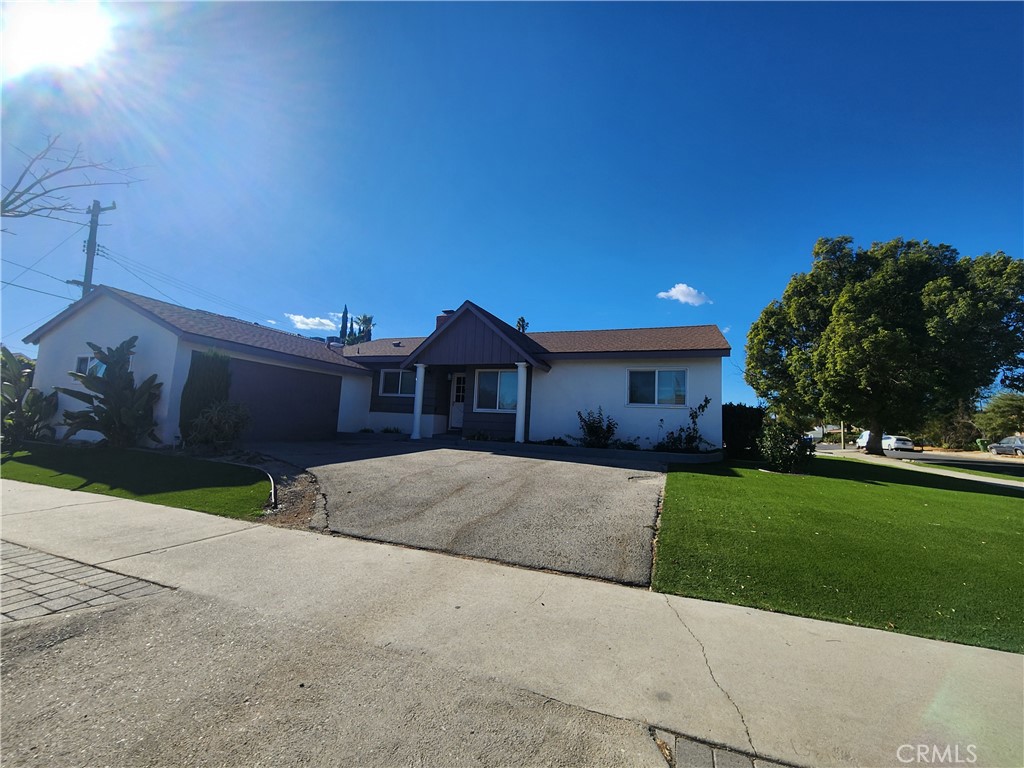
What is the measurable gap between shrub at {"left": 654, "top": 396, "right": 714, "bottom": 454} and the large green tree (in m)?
12.1

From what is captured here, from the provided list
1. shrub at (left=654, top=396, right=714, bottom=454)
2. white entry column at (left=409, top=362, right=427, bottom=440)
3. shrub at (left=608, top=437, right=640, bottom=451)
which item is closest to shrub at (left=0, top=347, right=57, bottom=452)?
white entry column at (left=409, top=362, right=427, bottom=440)

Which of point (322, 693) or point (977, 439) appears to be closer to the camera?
point (322, 693)

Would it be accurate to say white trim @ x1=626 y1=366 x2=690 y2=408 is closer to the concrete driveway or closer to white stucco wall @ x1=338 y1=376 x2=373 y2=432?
the concrete driveway

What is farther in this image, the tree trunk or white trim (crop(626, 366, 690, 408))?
the tree trunk

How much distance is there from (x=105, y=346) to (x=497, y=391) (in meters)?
12.8

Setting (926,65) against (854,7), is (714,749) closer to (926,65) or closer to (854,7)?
(854,7)

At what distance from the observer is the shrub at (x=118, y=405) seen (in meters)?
11.8

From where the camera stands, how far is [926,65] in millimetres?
8133

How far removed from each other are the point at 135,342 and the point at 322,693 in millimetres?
14797

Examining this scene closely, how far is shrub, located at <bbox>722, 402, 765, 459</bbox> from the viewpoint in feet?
47.6

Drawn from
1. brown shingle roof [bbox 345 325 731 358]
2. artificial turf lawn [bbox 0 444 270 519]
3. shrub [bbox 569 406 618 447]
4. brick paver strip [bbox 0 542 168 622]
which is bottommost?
brick paver strip [bbox 0 542 168 622]

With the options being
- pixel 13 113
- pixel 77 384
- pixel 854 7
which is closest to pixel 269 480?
pixel 13 113

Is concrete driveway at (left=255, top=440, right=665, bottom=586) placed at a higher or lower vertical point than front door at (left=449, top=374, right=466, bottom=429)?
lower

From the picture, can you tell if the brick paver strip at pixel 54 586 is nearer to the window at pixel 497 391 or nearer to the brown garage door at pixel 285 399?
the brown garage door at pixel 285 399
